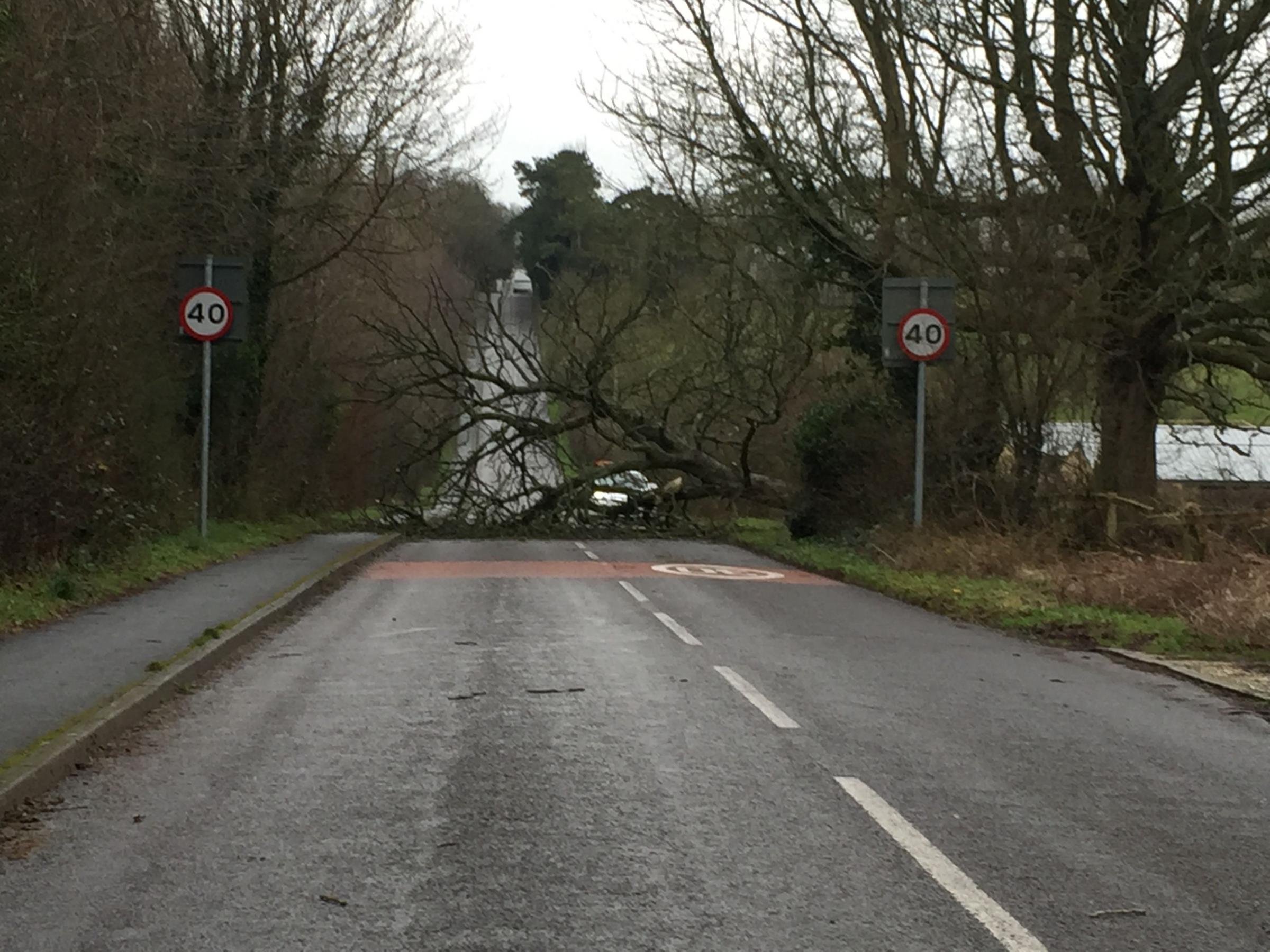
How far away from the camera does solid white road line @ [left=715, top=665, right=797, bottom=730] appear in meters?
8.94

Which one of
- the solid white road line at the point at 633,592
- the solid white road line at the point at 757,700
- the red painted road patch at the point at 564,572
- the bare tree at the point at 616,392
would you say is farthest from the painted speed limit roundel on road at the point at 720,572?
the solid white road line at the point at 757,700

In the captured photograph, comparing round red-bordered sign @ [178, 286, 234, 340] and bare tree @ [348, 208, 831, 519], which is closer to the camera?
round red-bordered sign @ [178, 286, 234, 340]

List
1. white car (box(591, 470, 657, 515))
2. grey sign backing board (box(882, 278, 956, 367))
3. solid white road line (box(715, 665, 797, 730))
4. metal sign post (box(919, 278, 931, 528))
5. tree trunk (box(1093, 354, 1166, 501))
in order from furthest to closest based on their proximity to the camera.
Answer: white car (box(591, 470, 657, 515)) < tree trunk (box(1093, 354, 1166, 501)) < grey sign backing board (box(882, 278, 956, 367)) < metal sign post (box(919, 278, 931, 528)) < solid white road line (box(715, 665, 797, 730))

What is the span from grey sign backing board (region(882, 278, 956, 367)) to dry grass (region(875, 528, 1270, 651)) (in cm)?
259

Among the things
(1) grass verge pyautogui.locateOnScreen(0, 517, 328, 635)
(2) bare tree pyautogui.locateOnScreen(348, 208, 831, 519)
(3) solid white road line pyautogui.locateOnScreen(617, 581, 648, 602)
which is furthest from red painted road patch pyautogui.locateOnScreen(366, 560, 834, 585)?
(2) bare tree pyautogui.locateOnScreen(348, 208, 831, 519)

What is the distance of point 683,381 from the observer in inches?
1229

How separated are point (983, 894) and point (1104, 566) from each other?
12.5 meters

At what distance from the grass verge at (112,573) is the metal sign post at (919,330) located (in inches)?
378

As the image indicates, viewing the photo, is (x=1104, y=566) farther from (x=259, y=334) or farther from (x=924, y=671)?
(x=259, y=334)

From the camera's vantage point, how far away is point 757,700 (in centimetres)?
973

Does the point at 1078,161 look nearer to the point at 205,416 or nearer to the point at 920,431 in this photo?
the point at 920,431

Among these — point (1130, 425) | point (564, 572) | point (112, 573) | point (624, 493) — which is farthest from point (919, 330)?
point (624, 493)

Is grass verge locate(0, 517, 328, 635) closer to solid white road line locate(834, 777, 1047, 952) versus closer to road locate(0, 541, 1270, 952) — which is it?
road locate(0, 541, 1270, 952)

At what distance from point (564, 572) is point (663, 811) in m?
14.3
